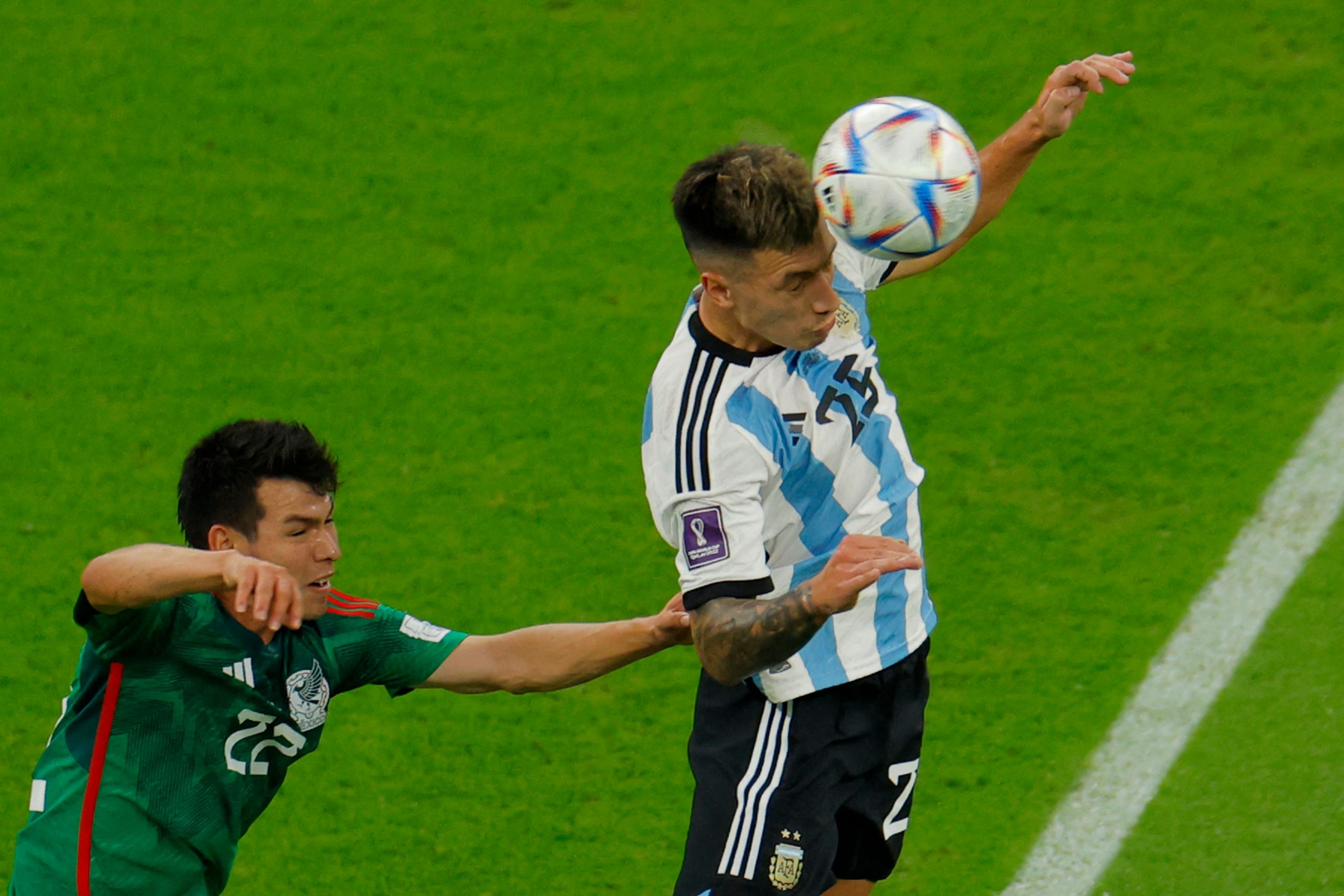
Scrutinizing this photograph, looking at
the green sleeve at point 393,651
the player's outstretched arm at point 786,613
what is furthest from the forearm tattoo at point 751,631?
the green sleeve at point 393,651

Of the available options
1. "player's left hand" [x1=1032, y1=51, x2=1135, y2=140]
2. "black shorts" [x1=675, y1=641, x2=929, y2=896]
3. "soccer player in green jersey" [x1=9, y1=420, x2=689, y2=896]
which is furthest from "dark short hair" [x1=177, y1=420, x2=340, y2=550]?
"player's left hand" [x1=1032, y1=51, x2=1135, y2=140]

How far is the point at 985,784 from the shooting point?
4.96 metres

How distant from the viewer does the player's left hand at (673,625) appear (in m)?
3.99

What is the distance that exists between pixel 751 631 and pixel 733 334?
0.67 meters

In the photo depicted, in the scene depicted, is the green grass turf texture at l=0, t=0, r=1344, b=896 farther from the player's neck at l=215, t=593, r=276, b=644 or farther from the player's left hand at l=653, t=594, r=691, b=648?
the player's neck at l=215, t=593, r=276, b=644

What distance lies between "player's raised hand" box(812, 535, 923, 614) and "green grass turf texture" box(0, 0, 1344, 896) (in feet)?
5.51

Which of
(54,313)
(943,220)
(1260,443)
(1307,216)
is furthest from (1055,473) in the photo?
(54,313)

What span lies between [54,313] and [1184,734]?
4.37 meters

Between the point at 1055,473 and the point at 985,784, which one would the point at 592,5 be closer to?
the point at 1055,473

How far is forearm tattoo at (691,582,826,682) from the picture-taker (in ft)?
11.2

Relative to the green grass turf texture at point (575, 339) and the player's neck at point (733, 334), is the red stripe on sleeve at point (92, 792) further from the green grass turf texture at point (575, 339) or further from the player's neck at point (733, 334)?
the player's neck at point (733, 334)

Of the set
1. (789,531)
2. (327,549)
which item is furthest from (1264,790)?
(327,549)

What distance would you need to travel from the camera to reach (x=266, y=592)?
3072mm

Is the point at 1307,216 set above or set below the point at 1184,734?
above
